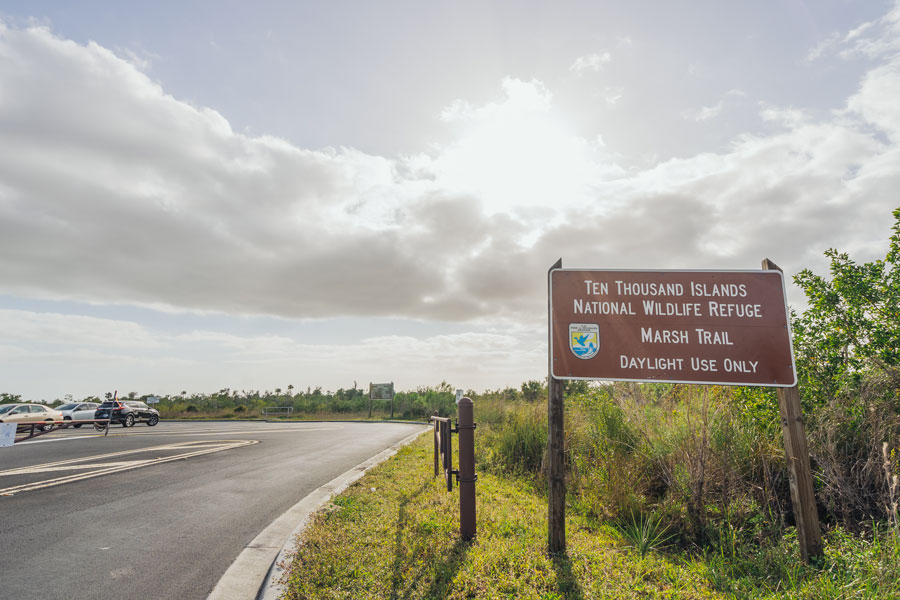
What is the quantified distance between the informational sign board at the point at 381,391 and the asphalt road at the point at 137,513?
87.1 feet

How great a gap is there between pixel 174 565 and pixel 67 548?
133cm

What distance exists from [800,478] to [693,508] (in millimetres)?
1074

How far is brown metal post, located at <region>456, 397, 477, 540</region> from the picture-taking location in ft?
14.6

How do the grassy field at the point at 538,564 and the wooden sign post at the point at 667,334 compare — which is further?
the wooden sign post at the point at 667,334

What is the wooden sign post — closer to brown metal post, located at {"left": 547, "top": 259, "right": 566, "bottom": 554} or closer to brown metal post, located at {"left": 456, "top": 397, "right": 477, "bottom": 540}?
brown metal post, located at {"left": 547, "top": 259, "right": 566, "bottom": 554}

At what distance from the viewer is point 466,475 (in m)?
4.48

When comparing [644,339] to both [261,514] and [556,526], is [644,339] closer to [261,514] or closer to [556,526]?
[556,526]

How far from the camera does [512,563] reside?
3801 mm

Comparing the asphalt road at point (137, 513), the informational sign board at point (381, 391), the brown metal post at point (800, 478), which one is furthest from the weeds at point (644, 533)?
the informational sign board at point (381, 391)

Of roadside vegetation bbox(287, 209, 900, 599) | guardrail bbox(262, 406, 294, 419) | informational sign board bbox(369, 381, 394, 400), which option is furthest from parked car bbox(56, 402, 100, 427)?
roadside vegetation bbox(287, 209, 900, 599)

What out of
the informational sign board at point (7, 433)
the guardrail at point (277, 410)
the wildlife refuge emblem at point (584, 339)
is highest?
the wildlife refuge emblem at point (584, 339)

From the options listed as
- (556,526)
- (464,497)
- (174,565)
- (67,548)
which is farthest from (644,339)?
(67,548)

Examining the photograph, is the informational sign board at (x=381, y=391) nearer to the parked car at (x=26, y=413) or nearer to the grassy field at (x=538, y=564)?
the parked car at (x=26, y=413)

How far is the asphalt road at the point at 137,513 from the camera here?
3738 millimetres
